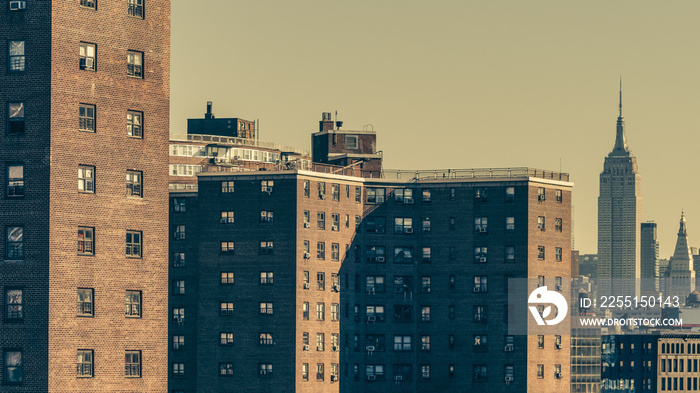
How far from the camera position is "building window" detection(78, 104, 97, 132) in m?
117

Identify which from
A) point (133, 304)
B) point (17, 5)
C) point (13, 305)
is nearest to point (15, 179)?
point (13, 305)

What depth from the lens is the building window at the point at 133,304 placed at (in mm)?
119188

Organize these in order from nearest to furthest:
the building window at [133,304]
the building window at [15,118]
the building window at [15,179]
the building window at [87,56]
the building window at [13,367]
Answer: the building window at [13,367]
the building window at [15,179]
the building window at [15,118]
the building window at [87,56]
the building window at [133,304]

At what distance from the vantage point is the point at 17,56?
382 ft

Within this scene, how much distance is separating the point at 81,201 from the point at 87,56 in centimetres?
1051

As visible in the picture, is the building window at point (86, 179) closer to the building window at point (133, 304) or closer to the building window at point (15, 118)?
the building window at point (15, 118)

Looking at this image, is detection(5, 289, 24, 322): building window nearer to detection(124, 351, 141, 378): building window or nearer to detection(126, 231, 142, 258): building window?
detection(124, 351, 141, 378): building window

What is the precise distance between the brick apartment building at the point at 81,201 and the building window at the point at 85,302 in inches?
2.8

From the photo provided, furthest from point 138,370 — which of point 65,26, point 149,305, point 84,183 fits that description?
point 65,26

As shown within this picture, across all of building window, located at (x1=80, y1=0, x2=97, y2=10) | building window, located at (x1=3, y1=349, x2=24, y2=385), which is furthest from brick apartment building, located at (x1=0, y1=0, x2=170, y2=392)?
building window, located at (x1=80, y1=0, x2=97, y2=10)

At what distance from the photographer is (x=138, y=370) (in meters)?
119

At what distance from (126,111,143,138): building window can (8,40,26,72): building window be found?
28.6 ft

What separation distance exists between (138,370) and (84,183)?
14.2 metres

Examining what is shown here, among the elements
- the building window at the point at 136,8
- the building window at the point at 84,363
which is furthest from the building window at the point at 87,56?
the building window at the point at 84,363
